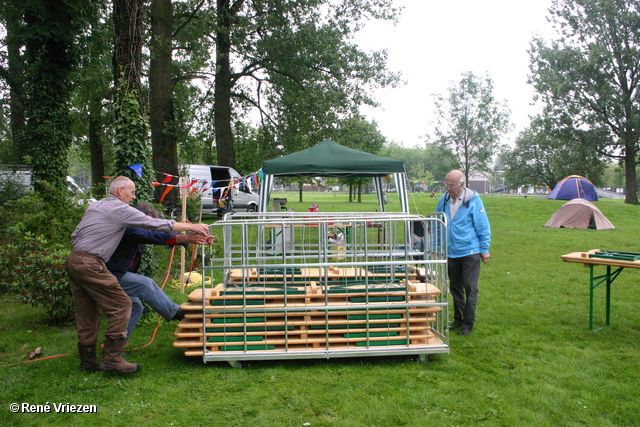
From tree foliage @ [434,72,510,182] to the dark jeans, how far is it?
35707 millimetres

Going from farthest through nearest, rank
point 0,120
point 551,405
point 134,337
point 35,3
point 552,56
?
point 552,56, point 0,120, point 35,3, point 134,337, point 551,405

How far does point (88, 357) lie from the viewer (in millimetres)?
4145

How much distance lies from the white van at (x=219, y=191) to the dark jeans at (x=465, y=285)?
1353 cm

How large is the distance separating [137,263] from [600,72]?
30437 millimetres

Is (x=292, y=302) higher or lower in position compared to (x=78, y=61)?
lower

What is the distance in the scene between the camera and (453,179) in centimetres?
530

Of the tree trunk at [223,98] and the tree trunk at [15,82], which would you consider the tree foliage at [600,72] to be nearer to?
the tree trunk at [223,98]

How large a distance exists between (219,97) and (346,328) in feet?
50.3

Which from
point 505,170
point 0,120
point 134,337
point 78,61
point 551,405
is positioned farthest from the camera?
point 505,170

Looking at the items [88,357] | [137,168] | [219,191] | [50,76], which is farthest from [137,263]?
[219,191]

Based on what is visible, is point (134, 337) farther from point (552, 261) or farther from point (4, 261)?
point (552, 261)

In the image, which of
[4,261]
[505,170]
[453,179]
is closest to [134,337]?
[4,261]

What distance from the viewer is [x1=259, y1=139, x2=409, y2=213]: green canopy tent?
9977 millimetres

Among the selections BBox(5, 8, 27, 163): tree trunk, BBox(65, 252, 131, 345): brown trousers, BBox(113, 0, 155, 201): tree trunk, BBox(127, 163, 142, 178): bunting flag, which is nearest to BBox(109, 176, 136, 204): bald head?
BBox(65, 252, 131, 345): brown trousers
